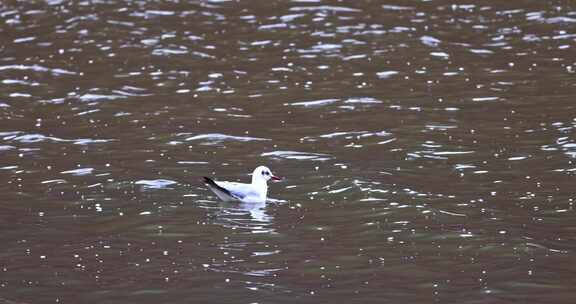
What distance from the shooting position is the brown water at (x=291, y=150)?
1548cm

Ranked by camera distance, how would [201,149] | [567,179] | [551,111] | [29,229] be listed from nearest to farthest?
[29,229] < [567,179] < [201,149] < [551,111]

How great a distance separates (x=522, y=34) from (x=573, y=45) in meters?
1.74

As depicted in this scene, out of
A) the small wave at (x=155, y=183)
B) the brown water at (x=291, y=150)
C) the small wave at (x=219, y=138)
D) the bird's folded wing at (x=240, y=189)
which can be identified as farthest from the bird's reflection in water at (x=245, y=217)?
the small wave at (x=219, y=138)

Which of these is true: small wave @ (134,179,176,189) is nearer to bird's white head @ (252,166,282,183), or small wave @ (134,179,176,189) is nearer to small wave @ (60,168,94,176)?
small wave @ (60,168,94,176)

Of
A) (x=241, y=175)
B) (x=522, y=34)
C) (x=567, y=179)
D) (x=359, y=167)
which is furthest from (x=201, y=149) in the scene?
(x=522, y=34)

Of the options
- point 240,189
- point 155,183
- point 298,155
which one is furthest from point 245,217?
point 298,155

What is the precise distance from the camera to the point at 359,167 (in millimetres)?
20906

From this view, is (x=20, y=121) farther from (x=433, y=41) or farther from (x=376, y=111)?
(x=433, y=41)

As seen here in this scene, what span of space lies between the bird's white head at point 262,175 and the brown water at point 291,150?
42cm

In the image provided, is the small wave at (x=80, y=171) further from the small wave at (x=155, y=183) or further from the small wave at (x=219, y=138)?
the small wave at (x=219, y=138)

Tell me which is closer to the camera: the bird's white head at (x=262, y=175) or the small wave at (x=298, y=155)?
the bird's white head at (x=262, y=175)

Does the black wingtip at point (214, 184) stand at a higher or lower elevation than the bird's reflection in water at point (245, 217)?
higher

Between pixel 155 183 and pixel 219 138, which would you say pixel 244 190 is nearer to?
pixel 155 183

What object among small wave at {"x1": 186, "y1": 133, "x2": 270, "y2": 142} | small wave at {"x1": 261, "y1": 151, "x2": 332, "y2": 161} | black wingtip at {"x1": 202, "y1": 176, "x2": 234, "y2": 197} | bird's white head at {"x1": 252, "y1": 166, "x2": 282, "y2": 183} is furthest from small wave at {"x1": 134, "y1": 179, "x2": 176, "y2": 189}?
small wave at {"x1": 186, "y1": 133, "x2": 270, "y2": 142}
